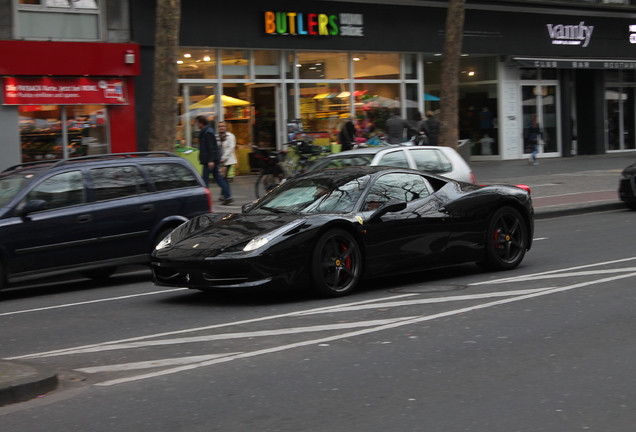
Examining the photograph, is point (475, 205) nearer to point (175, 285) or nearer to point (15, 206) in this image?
point (175, 285)

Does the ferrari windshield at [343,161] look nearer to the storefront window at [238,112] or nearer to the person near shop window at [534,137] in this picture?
the storefront window at [238,112]

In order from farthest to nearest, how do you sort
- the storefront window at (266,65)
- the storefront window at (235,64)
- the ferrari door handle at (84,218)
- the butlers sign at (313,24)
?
the storefront window at (266,65), the butlers sign at (313,24), the storefront window at (235,64), the ferrari door handle at (84,218)

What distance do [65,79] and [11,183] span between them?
1097 cm

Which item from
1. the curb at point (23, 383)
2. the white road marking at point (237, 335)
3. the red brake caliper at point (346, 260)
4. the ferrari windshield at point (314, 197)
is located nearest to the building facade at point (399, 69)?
the ferrari windshield at point (314, 197)

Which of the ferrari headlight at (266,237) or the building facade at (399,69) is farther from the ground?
the building facade at (399,69)

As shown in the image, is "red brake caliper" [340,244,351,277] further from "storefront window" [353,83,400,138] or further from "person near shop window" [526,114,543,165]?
"person near shop window" [526,114,543,165]

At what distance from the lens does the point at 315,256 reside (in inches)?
334

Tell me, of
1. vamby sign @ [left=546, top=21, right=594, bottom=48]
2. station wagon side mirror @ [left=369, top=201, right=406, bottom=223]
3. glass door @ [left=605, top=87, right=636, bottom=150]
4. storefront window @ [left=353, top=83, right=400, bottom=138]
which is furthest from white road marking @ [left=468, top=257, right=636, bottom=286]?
glass door @ [left=605, top=87, right=636, bottom=150]

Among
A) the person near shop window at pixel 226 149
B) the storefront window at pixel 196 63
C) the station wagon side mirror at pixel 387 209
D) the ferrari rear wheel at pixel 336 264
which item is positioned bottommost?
the ferrari rear wheel at pixel 336 264

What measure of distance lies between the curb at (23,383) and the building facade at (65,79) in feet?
51.0

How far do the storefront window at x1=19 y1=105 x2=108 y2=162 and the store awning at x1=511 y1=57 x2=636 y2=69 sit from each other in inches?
606

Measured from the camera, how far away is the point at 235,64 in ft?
80.5

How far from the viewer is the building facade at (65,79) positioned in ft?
66.3

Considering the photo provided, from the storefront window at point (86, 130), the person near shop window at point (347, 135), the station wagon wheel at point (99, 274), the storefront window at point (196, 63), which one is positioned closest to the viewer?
the station wagon wheel at point (99, 274)
